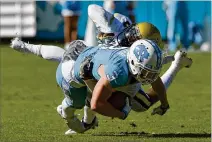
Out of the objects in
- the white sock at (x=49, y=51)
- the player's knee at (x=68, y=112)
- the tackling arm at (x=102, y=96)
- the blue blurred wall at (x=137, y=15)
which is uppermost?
the tackling arm at (x=102, y=96)

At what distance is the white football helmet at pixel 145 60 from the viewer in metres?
5.84

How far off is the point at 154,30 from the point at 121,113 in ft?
2.65

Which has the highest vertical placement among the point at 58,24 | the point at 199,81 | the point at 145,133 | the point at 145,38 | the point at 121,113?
the point at 145,38

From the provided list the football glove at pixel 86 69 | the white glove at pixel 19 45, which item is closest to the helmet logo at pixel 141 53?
the football glove at pixel 86 69

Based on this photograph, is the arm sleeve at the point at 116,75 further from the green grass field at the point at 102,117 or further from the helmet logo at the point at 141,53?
the green grass field at the point at 102,117

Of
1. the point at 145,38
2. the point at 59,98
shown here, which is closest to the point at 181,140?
the point at 145,38

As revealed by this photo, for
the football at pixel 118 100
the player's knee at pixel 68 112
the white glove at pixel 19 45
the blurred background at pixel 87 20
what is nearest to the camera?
the football at pixel 118 100

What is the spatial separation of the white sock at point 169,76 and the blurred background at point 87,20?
882 centimetres

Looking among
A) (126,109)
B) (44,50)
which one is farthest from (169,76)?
(126,109)

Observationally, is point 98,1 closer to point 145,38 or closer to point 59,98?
point 59,98

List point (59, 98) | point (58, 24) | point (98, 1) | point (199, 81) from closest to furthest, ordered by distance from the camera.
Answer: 1. point (59, 98)
2. point (199, 81)
3. point (98, 1)
4. point (58, 24)

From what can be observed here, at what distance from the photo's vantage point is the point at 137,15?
19734 mm

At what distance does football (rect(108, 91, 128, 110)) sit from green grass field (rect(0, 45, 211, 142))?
1.65 feet

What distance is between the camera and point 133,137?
22.9ft
